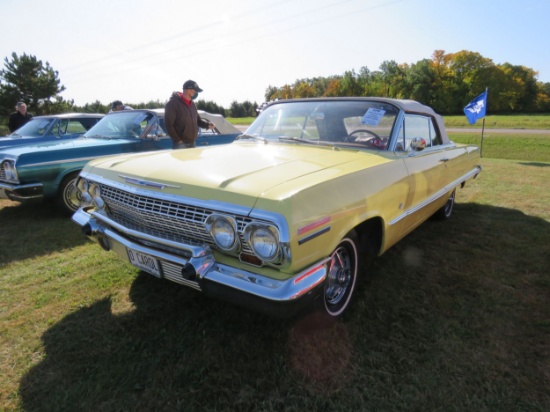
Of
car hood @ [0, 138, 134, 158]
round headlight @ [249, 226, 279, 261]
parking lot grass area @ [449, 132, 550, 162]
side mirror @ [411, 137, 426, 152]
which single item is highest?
car hood @ [0, 138, 134, 158]

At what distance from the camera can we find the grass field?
71.5 inches

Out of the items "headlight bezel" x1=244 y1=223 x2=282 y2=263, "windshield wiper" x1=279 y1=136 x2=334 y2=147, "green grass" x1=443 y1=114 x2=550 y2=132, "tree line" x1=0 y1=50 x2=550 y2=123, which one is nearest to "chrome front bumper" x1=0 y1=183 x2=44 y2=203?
"windshield wiper" x1=279 y1=136 x2=334 y2=147

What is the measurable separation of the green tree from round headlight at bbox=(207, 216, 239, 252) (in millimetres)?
38432

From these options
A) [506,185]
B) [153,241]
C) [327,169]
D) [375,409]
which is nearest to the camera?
[375,409]

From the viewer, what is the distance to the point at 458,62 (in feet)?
206

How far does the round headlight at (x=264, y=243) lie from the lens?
5.72ft

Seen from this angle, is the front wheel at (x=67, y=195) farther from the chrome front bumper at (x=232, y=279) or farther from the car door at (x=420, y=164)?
the car door at (x=420, y=164)

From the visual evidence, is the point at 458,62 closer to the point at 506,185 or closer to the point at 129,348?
the point at 506,185

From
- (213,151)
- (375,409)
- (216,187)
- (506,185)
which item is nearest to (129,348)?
(216,187)

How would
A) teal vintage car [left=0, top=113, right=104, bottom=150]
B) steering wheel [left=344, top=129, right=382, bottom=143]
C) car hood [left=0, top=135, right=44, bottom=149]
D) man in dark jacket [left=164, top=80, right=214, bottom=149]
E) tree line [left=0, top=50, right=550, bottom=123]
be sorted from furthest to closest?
tree line [left=0, top=50, right=550, bottom=123] → teal vintage car [left=0, top=113, right=104, bottom=150] → car hood [left=0, top=135, right=44, bottom=149] → man in dark jacket [left=164, top=80, right=214, bottom=149] → steering wheel [left=344, top=129, right=382, bottom=143]

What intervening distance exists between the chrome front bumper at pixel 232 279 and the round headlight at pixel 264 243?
13 centimetres

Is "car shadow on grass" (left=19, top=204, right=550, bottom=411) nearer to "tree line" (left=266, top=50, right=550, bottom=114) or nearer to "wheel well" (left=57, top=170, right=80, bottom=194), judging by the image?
"wheel well" (left=57, top=170, right=80, bottom=194)

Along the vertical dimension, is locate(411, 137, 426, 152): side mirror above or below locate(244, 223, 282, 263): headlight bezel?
above

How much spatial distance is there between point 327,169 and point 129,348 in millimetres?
1736
